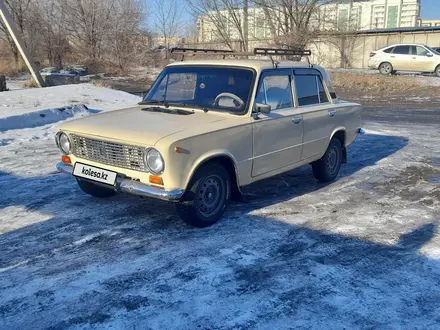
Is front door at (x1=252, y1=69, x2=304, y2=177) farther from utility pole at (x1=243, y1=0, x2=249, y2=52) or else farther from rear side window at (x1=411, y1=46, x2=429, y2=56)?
utility pole at (x1=243, y1=0, x2=249, y2=52)

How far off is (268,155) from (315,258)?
1.60 m

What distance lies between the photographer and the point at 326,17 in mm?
28031

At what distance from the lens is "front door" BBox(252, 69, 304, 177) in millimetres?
5023

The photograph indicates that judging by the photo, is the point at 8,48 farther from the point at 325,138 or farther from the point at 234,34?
the point at 325,138

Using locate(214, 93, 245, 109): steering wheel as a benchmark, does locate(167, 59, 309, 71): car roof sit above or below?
above

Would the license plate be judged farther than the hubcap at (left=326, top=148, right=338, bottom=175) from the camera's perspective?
No

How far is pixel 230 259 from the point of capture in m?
3.92

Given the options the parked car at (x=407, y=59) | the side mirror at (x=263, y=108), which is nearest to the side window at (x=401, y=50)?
the parked car at (x=407, y=59)

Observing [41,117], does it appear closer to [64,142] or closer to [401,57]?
[64,142]

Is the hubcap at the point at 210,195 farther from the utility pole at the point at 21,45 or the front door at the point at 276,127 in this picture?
the utility pole at the point at 21,45

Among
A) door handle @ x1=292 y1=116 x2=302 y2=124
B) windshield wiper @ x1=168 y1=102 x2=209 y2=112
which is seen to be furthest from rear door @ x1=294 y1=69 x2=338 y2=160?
windshield wiper @ x1=168 y1=102 x2=209 y2=112

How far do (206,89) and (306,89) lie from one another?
5.24ft

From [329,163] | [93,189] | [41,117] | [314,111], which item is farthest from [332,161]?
[41,117]

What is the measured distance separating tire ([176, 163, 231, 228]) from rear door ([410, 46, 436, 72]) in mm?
22476
